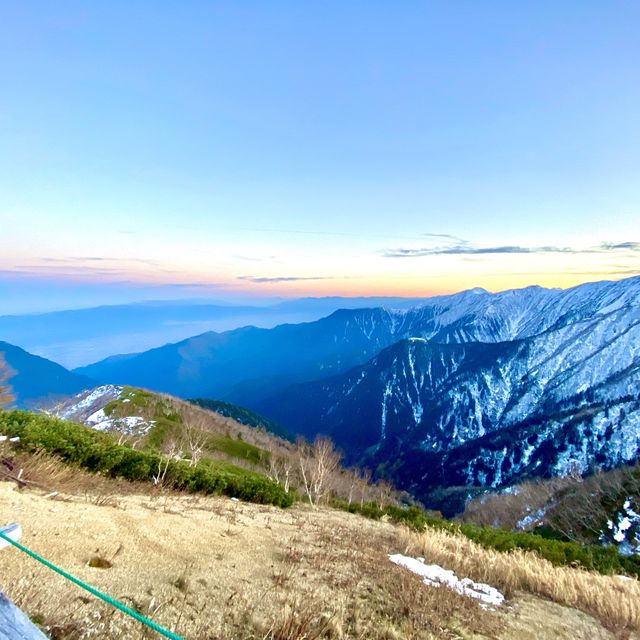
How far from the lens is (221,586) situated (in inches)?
220

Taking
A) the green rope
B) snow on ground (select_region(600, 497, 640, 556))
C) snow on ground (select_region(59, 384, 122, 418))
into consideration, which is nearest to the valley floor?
the green rope

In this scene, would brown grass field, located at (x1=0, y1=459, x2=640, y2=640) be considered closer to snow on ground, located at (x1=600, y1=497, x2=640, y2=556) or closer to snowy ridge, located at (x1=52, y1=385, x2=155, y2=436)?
snow on ground, located at (x1=600, y1=497, x2=640, y2=556)

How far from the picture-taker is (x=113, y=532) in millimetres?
6680

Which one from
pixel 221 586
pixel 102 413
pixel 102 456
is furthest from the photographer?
pixel 102 413

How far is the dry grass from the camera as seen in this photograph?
23.8ft

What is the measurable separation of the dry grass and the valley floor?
11.9 inches

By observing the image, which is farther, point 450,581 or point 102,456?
point 102,456

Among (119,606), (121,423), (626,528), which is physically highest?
(119,606)

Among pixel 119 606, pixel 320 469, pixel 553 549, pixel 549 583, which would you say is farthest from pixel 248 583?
pixel 320 469

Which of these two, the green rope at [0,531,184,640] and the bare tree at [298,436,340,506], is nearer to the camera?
the green rope at [0,531,184,640]

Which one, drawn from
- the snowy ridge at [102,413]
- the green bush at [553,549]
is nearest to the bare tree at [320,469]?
the green bush at [553,549]

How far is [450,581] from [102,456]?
10677 millimetres

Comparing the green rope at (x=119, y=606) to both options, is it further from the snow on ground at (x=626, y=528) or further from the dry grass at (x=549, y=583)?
the snow on ground at (x=626, y=528)

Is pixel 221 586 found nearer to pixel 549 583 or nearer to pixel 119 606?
pixel 119 606
